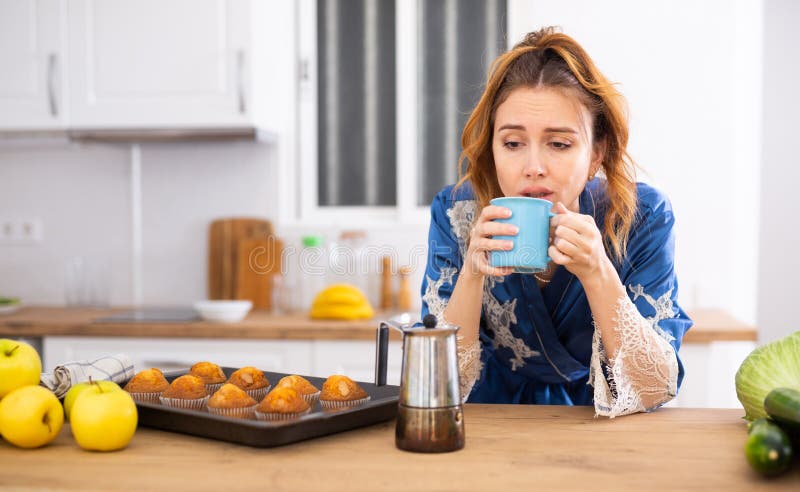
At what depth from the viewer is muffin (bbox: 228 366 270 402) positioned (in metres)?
1.30

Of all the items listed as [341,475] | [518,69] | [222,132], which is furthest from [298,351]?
[341,475]

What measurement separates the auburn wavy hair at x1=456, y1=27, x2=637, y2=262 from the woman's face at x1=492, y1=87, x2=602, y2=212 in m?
0.04

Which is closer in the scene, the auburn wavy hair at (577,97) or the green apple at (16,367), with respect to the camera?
the green apple at (16,367)

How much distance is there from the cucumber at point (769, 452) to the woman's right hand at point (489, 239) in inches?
16.7

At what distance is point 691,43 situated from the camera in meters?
3.03

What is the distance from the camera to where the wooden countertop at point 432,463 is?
97 cm

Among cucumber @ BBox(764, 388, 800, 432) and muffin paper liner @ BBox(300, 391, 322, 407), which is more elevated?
cucumber @ BBox(764, 388, 800, 432)

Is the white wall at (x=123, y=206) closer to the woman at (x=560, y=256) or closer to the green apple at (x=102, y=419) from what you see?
the woman at (x=560, y=256)

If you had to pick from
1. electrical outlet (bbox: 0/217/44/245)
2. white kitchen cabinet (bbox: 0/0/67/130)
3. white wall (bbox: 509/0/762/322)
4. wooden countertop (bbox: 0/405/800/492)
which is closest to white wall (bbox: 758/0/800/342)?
white wall (bbox: 509/0/762/322)

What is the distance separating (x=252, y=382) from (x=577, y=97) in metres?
0.80

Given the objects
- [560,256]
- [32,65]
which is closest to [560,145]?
[560,256]

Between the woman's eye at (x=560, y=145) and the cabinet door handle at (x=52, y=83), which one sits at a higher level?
the cabinet door handle at (x=52, y=83)

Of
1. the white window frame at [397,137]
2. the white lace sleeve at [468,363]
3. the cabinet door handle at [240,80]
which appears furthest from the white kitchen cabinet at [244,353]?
the white lace sleeve at [468,363]

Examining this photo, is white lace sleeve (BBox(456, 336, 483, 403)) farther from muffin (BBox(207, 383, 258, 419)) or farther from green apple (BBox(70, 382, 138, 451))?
green apple (BBox(70, 382, 138, 451))
